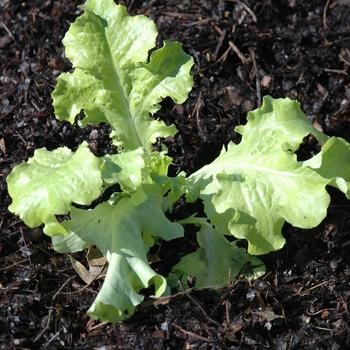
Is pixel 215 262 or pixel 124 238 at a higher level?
pixel 124 238

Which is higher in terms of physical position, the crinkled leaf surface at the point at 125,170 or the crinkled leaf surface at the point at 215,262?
the crinkled leaf surface at the point at 125,170

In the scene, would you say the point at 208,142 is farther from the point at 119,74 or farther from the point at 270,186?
the point at 270,186

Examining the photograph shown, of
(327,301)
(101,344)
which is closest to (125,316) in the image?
(101,344)

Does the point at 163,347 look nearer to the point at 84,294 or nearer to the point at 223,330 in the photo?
the point at 223,330

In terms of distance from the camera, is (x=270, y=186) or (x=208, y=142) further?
(x=208, y=142)

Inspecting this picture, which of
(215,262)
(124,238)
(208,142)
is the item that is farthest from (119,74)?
(215,262)

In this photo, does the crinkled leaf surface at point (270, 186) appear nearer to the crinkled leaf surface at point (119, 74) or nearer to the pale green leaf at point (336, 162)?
the pale green leaf at point (336, 162)

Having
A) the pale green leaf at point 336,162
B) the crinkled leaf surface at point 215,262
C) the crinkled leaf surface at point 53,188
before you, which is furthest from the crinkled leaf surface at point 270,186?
the crinkled leaf surface at point 53,188
